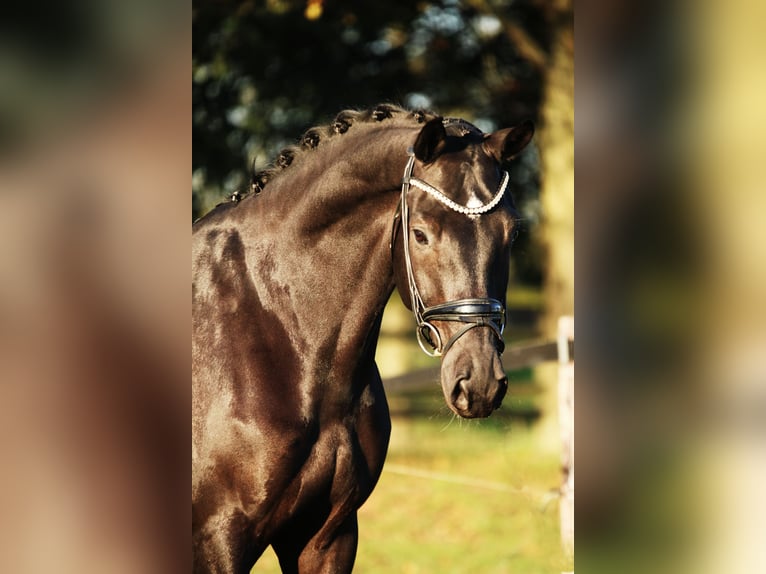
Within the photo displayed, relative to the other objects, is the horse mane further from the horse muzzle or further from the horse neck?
the horse muzzle

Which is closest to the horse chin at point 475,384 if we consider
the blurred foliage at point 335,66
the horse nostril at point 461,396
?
the horse nostril at point 461,396

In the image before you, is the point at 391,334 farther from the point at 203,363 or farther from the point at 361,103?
the point at 203,363

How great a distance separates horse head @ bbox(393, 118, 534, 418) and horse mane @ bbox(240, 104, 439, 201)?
0.33 meters

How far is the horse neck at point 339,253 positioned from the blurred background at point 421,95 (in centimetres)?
506

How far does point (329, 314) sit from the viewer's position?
284cm

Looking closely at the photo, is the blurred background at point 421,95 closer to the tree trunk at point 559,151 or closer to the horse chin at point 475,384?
the tree trunk at point 559,151

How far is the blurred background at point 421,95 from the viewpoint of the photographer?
888 centimetres

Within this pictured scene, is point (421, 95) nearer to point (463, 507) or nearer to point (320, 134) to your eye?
point (463, 507)

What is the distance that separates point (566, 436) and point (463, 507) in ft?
6.97

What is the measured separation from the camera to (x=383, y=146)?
2.88m

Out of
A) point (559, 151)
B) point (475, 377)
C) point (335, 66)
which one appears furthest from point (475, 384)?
point (335, 66)
